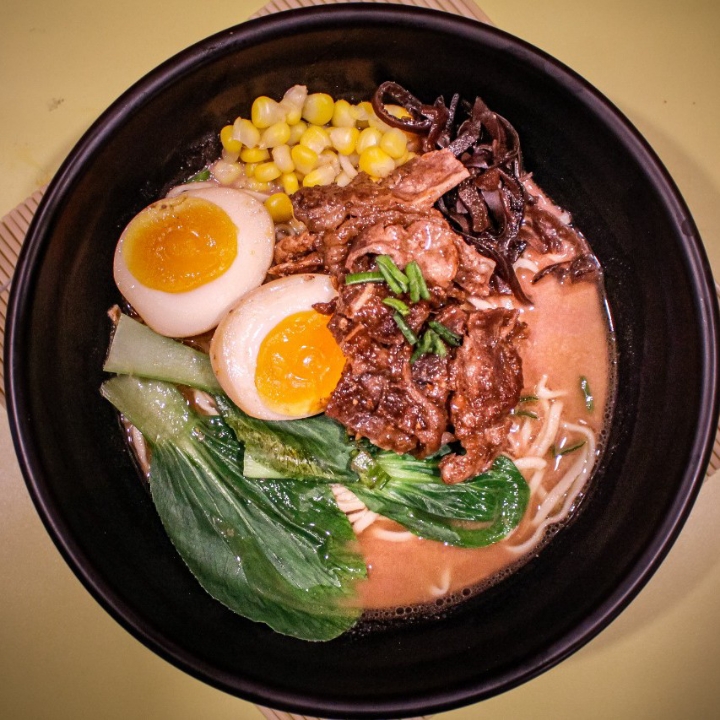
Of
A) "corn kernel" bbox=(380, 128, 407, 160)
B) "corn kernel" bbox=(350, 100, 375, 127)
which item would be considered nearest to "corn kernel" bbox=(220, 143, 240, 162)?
"corn kernel" bbox=(350, 100, 375, 127)

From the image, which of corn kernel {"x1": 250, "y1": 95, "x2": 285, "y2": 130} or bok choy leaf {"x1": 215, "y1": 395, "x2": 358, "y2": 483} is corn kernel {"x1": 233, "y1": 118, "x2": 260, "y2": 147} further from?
bok choy leaf {"x1": 215, "y1": 395, "x2": 358, "y2": 483}

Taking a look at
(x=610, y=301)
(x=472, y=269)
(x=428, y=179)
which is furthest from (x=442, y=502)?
(x=428, y=179)

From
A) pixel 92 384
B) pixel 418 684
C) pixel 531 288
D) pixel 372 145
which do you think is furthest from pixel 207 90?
pixel 418 684

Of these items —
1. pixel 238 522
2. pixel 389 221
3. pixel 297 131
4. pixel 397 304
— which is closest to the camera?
pixel 397 304

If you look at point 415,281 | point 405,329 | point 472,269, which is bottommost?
point 405,329

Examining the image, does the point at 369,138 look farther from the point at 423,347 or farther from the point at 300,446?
the point at 300,446
